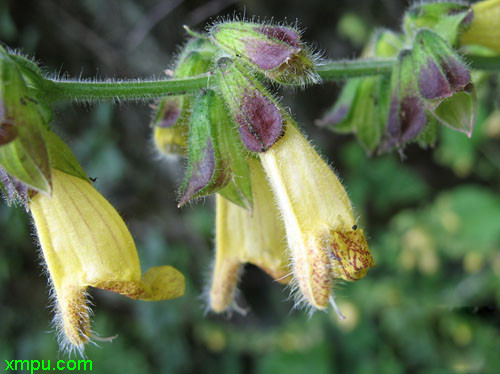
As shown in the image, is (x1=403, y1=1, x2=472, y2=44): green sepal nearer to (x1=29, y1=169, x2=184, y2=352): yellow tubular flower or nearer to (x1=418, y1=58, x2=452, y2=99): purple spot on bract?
(x1=418, y1=58, x2=452, y2=99): purple spot on bract

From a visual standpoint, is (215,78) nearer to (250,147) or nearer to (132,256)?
(250,147)

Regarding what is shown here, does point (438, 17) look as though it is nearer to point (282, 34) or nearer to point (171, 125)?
point (282, 34)

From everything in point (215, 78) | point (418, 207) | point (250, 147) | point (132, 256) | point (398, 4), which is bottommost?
point (132, 256)

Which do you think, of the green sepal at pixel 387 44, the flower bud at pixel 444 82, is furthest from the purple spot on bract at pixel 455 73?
the green sepal at pixel 387 44

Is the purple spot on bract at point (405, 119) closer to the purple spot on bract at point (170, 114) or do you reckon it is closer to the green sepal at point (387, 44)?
the green sepal at point (387, 44)

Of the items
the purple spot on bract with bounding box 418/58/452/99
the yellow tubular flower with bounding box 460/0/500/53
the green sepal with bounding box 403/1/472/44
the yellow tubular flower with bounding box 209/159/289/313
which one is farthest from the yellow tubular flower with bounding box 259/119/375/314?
the yellow tubular flower with bounding box 460/0/500/53

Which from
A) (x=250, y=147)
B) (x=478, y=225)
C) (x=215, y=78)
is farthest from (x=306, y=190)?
(x=478, y=225)

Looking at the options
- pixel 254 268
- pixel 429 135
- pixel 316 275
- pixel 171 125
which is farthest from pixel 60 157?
pixel 254 268
